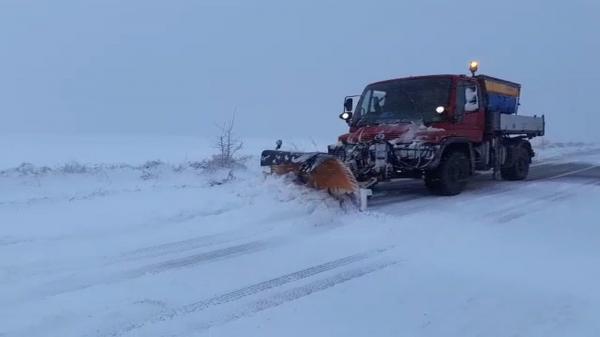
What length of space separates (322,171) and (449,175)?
8.93 feet

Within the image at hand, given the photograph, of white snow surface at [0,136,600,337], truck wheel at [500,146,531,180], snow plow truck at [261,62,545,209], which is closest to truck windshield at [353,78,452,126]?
snow plow truck at [261,62,545,209]

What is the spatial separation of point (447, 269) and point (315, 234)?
1827 millimetres

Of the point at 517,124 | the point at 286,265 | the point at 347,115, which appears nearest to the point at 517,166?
the point at 517,124

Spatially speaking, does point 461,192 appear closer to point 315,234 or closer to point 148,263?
point 315,234

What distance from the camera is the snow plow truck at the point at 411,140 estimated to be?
8.29 m

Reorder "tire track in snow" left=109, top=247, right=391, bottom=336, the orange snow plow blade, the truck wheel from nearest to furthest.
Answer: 1. "tire track in snow" left=109, top=247, right=391, bottom=336
2. the orange snow plow blade
3. the truck wheel

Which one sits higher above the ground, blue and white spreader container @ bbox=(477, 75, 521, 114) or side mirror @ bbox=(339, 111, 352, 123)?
blue and white spreader container @ bbox=(477, 75, 521, 114)

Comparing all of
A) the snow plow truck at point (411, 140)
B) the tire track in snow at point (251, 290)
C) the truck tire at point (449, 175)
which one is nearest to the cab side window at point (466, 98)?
the snow plow truck at point (411, 140)

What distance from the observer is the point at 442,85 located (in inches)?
388

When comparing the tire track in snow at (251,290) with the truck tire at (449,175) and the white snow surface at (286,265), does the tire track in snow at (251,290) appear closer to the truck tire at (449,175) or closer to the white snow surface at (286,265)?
the white snow surface at (286,265)

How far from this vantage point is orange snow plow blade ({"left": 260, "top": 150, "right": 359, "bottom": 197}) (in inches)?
306

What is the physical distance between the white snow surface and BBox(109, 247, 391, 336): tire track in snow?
0.02 metres

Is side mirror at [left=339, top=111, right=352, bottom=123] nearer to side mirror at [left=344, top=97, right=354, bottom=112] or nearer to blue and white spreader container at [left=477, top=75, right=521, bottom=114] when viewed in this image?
side mirror at [left=344, top=97, right=354, bottom=112]

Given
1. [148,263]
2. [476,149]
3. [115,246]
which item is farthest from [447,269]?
[476,149]
